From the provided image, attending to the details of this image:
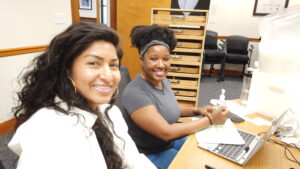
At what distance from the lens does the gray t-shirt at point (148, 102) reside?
133 centimetres

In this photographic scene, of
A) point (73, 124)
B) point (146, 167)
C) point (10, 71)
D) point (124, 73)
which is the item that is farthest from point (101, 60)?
point (10, 71)

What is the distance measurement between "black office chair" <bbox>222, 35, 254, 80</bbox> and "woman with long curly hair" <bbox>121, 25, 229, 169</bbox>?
3448mm

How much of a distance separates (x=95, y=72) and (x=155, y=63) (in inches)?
27.1

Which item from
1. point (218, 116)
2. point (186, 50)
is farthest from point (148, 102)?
point (186, 50)

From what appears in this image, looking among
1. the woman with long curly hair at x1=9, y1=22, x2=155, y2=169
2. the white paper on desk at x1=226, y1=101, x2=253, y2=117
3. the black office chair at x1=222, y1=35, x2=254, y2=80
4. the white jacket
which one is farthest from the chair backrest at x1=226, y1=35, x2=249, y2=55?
the white jacket

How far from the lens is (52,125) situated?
2.22 feet

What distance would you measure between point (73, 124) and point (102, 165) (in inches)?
7.1

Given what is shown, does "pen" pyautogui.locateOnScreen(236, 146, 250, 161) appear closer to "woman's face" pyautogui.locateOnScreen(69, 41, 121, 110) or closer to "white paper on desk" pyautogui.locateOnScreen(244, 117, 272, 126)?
"white paper on desk" pyautogui.locateOnScreen(244, 117, 272, 126)

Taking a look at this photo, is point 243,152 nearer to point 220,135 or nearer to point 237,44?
point 220,135

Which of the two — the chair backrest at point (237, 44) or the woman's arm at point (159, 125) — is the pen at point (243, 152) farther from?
the chair backrest at point (237, 44)

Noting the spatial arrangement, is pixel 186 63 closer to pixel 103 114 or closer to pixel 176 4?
pixel 176 4

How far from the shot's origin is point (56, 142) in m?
0.65

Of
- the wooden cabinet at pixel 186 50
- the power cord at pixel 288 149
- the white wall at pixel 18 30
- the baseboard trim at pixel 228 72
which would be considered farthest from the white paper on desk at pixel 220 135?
the baseboard trim at pixel 228 72

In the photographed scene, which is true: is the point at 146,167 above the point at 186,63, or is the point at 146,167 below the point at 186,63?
below
